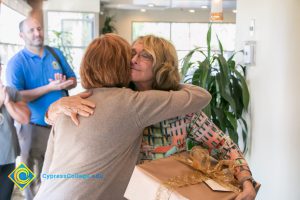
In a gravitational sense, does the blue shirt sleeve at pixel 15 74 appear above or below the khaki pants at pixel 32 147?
above

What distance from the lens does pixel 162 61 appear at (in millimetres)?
1289

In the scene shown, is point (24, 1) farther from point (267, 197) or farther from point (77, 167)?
point (267, 197)

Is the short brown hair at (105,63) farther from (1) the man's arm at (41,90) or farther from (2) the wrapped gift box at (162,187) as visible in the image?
(1) the man's arm at (41,90)

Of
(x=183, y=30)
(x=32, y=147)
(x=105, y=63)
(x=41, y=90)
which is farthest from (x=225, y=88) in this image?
(x=183, y=30)

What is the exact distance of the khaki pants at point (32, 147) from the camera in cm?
234

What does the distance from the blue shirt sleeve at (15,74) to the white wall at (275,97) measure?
164 centimetres

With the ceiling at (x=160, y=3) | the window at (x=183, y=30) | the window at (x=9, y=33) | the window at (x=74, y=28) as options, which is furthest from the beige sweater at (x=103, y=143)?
the window at (x=183, y=30)

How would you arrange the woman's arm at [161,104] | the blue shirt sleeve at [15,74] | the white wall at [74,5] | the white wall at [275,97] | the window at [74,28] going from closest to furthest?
the woman's arm at [161,104]
the white wall at [275,97]
the blue shirt sleeve at [15,74]
the white wall at [74,5]
the window at [74,28]

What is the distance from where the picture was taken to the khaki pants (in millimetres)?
2342

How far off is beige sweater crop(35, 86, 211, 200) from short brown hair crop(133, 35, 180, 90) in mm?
155

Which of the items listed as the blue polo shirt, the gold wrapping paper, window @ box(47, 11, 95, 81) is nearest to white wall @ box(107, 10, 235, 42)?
window @ box(47, 11, 95, 81)

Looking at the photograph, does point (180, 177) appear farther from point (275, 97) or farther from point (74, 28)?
point (74, 28)

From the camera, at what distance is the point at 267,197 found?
242cm

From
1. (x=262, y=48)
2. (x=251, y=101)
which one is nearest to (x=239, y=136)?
(x=251, y=101)
